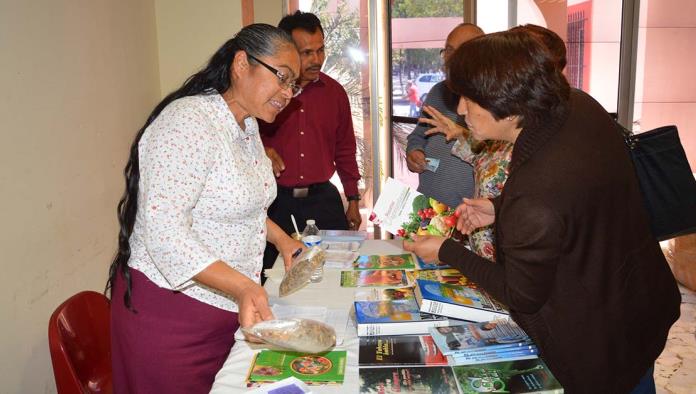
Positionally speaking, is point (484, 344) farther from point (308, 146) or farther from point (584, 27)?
point (584, 27)

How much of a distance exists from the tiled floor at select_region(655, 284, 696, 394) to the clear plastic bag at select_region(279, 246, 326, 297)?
210 centimetres

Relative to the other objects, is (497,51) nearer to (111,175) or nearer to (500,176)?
(500,176)

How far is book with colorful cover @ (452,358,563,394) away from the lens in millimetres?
1267

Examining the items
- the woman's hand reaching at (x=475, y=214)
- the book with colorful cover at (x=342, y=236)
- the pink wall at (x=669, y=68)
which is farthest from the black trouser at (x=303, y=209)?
the pink wall at (x=669, y=68)

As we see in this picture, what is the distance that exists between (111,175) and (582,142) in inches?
90.7

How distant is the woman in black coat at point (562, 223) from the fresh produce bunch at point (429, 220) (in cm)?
49

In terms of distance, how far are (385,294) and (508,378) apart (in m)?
0.59

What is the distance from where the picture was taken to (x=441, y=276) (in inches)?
77.6

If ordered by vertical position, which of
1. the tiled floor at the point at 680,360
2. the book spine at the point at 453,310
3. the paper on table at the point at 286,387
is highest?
the book spine at the point at 453,310

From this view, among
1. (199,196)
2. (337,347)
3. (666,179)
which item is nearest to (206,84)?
(199,196)

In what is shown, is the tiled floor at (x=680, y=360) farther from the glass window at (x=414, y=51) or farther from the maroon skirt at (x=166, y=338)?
the glass window at (x=414, y=51)

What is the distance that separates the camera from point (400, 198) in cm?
210

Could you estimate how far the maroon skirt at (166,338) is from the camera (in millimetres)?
1654

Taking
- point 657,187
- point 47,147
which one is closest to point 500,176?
point 657,187
